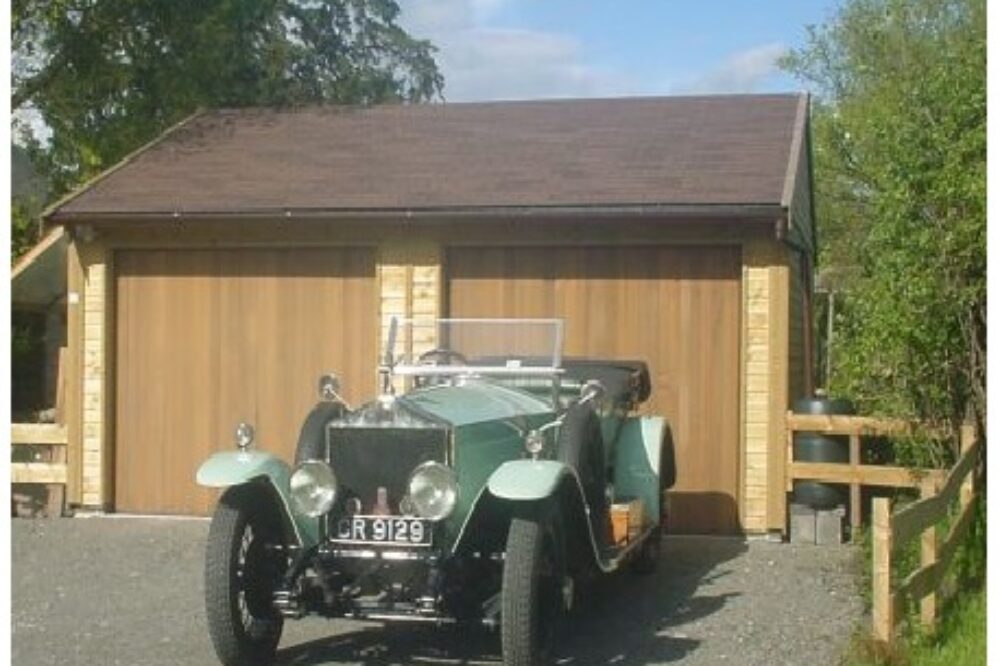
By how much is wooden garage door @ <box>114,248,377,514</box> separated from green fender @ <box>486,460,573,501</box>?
5.73 m

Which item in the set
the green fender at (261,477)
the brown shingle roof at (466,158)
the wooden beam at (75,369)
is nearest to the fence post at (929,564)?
the green fender at (261,477)

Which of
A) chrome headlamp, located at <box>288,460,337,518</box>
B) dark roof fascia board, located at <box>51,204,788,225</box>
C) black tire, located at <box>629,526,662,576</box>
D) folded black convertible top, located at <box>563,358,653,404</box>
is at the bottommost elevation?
black tire, located at <box>629,526,662,576</box>

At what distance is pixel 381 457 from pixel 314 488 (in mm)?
382

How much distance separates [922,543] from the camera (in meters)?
8.62

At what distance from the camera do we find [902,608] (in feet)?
25.7

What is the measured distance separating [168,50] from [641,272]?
11.7 metres

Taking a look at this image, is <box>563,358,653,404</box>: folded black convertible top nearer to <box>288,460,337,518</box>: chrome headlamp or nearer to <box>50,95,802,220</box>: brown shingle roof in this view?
<box>50,95,802,220</box>: brown shingle roof

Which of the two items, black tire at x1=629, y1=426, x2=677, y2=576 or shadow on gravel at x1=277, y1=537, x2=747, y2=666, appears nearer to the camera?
shadow on gravel at x1=277, y1=537, x2=747, y2=666

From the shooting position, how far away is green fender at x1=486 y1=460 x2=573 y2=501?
740cm

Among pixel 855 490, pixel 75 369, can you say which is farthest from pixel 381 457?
pixel 75 369

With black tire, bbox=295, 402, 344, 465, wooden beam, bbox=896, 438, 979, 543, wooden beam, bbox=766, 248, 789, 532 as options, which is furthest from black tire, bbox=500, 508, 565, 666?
wooden beam, bbox=766, 248, 789, 532

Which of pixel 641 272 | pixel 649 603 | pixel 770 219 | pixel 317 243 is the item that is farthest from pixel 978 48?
pixel 317 243

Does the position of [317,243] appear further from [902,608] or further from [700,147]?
[902,608]

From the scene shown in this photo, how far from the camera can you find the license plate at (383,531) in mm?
7598
